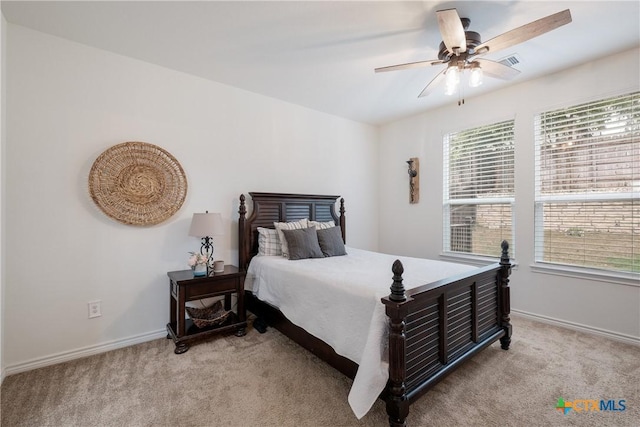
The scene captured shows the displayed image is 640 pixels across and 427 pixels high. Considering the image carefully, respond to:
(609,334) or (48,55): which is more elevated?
(48,55)

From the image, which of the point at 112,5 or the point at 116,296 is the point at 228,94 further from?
the point at 116,296

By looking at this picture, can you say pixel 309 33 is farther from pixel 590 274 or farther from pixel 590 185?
pixel 590 274

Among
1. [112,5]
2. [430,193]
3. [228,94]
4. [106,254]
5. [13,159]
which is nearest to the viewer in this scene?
[112,5]

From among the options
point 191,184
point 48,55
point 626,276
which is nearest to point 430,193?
point 626,276

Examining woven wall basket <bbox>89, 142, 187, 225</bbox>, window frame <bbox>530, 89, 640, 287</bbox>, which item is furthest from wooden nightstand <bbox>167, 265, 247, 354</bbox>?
window frame <bbox>530, 89, 640, 287</bbox>

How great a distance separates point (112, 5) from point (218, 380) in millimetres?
2702

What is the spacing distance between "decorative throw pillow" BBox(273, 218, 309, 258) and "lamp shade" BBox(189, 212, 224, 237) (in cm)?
70

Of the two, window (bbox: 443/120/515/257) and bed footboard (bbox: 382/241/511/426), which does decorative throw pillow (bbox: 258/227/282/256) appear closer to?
bed footboard (bbox: 382/241/511/426)

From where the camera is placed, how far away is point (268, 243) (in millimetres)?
3141

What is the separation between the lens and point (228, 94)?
3.16 m

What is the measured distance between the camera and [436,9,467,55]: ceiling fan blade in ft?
5.30

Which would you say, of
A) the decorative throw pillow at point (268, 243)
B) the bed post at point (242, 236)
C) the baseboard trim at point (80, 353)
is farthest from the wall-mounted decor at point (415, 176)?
the baseboard trim at point (80, 353)

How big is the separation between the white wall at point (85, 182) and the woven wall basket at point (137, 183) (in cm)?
9

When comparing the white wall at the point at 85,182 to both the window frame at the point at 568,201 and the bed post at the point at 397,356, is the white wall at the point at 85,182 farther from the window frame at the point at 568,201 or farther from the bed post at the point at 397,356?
the window frame at the point at 568,201
